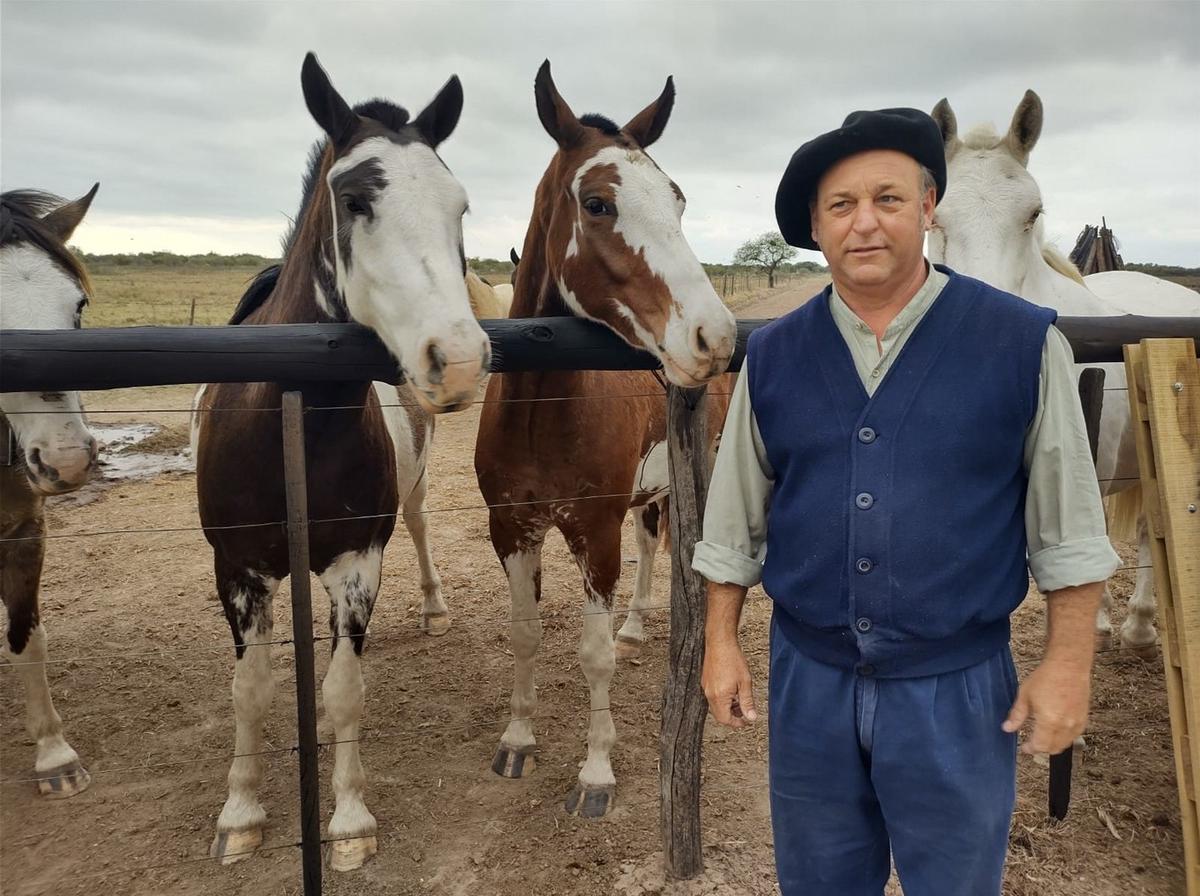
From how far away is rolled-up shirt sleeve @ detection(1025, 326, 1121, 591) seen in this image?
136 centimetres

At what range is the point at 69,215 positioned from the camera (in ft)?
11.0

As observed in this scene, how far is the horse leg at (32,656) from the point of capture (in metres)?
3.16

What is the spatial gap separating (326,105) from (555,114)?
845 mm

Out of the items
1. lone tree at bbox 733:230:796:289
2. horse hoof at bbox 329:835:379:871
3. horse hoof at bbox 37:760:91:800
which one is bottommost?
horse hoof at bbox 329:835:379:871

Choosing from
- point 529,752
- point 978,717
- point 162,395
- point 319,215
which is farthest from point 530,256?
point 162,395

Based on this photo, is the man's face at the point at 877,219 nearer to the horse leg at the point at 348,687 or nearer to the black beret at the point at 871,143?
the black beret at the point at 871,143

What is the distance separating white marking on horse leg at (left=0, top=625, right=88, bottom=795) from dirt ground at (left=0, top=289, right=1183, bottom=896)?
0.38 feet

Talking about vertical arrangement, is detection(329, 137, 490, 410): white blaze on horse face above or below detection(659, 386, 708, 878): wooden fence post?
above

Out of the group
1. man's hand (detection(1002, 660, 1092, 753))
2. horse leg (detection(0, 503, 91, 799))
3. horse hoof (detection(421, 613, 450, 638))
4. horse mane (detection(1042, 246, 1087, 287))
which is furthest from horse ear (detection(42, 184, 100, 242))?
horse mane (detection(1042, 246, 1087, 287))

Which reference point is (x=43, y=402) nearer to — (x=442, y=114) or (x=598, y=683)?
(x=442, y=114)

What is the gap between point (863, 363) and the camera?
149 cm

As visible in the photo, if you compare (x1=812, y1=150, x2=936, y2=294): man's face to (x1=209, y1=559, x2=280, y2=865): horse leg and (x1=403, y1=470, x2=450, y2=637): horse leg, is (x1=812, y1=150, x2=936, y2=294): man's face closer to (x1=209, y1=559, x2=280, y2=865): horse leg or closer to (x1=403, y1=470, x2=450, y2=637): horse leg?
(x1=209, y1=559, x2=280, y2=865): horse leg

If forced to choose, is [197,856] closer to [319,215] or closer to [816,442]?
[319,215]

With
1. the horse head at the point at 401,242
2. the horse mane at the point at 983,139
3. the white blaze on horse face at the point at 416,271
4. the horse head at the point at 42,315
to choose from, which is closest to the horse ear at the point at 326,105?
the horse head at the point at 401,242
